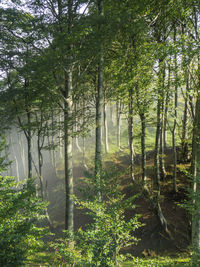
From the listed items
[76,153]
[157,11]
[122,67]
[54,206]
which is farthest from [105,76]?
[76,153]

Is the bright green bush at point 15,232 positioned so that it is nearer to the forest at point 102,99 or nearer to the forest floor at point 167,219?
the forest at point 102,99

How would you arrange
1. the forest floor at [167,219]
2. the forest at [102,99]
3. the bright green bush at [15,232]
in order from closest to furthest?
1. the bright green bush at [15,232]
2. the forest at [102,99]
3. the forest floor at [167,219]

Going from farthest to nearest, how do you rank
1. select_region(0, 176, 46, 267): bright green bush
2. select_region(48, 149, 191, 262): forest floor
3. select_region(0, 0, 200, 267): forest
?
select_region(48, 149, 191, 262): forest floor < select_region(0, 0, 200, 267): forest < select_region(0, 176, 46, 267): bright green bush

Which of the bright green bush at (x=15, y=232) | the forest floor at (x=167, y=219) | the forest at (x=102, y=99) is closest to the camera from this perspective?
the bright green bush at (x=15, y=232)

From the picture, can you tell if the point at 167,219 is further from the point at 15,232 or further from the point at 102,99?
the point at 15,232

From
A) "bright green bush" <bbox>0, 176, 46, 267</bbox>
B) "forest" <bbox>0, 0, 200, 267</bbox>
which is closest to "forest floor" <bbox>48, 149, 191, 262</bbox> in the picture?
"forest" <bbox>0, 0, 200, 267</bbox>

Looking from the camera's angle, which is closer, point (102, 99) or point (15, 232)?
point (15, 232)

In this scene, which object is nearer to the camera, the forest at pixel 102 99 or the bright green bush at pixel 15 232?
the bright green bush at pixel 15 232

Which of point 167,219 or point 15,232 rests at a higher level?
point 15,232

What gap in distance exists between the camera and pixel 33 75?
22.1 feet

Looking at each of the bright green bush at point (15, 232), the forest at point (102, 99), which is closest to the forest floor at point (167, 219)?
the forest at point (102, 99)

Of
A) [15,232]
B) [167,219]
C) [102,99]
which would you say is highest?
[102,99]

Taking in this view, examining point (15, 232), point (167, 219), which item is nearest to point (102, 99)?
point (15, 232)

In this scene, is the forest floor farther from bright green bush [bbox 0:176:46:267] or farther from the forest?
bright green bush [bbox 0:176:46:267]
